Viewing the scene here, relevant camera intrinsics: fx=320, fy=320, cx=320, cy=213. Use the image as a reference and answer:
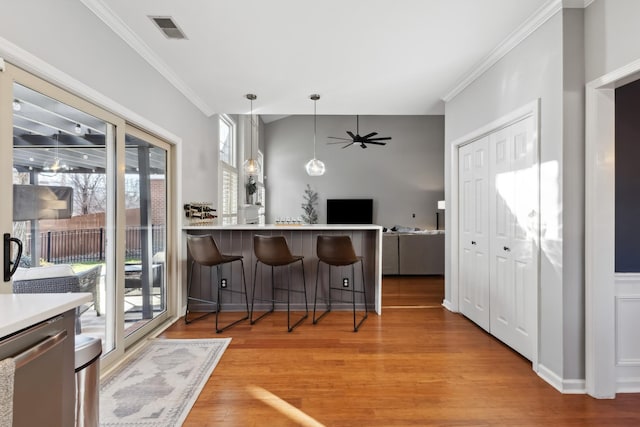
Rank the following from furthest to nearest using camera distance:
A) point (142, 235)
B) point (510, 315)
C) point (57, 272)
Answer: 1. point (142, 235)
2. point (510, 315)
3. point (57, 272)

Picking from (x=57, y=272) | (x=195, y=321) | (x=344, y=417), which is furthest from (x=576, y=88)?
(x=195, y=321)

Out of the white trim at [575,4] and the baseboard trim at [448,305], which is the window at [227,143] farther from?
the white trim at [575,4]

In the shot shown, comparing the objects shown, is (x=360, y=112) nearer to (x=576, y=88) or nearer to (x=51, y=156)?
(x=576, y=88)

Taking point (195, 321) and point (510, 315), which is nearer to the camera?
point (510, 315)

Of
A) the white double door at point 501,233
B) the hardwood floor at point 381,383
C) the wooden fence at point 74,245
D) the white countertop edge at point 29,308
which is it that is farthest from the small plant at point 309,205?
the white countertop edge at point 29,308

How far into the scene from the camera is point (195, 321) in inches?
143

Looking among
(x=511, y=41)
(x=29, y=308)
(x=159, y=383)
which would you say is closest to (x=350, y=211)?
(x=511, y=41)

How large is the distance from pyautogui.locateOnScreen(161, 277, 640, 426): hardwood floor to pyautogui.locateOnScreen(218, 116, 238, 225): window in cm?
248

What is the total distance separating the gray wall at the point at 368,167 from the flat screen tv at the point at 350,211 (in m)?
0.19

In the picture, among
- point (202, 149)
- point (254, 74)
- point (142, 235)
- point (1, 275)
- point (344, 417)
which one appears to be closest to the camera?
point (1, 275)

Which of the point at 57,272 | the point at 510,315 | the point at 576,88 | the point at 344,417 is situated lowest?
the point at 344,417

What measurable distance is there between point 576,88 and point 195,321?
4.06 m

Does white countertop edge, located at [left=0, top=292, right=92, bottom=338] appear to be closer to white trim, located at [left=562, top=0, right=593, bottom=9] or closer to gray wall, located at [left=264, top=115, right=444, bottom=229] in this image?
white trim, located at [left=562, top=0, right=593, bottom=9]

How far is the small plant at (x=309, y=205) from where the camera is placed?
8.72 m
